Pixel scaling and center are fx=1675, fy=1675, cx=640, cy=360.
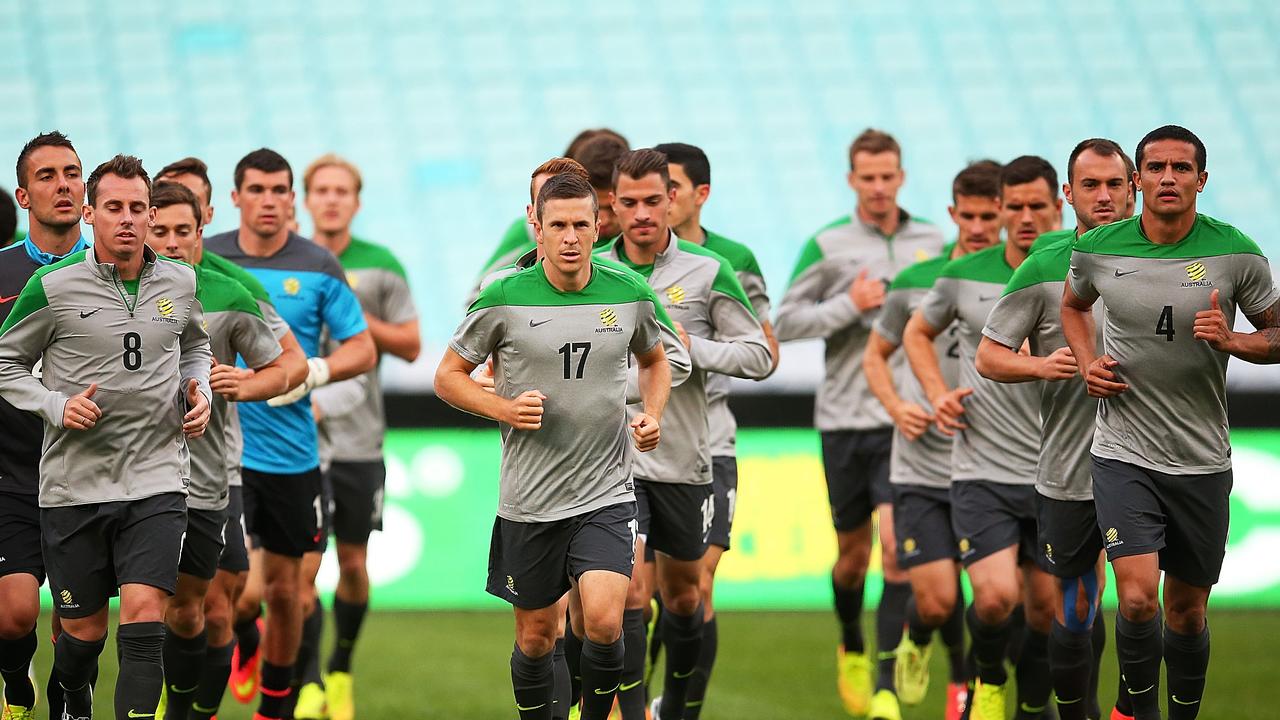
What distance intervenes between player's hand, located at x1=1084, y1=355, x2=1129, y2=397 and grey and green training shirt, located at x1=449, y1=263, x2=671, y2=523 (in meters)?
1.82

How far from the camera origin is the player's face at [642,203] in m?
7.30

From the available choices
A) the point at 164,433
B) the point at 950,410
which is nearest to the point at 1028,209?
the point at 950,410

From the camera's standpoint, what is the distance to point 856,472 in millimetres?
9828

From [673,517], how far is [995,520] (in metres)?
1.63

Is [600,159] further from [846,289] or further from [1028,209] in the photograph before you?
[846,289]

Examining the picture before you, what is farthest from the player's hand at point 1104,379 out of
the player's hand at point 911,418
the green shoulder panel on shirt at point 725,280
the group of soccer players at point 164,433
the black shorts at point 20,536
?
the black shorts at point 20,536

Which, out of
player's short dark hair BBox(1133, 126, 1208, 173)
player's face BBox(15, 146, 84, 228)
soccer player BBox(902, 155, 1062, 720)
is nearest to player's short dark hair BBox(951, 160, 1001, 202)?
soccer player BBox(902, 155, 1062, 720)

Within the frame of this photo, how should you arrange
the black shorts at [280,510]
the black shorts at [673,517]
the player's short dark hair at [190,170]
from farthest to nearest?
the black shorts at [280,510], the player's short dark hair at [190,170], the black shorts at [673,517]

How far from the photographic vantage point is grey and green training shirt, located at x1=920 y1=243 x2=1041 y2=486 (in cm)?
A: 798

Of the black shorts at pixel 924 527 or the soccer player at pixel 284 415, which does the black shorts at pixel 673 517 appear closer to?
the black shorts at pixel 924 527

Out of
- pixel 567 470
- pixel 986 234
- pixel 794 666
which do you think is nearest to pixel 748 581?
pixel 794 666

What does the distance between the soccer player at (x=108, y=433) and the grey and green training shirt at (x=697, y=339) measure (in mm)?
2117

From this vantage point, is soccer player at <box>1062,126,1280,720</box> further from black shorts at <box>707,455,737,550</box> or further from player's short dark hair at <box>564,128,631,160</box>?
player's short dark hair at <box>564,128,631,160</box>

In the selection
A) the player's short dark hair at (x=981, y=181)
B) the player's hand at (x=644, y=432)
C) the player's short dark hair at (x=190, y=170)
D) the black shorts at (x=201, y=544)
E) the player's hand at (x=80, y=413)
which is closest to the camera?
the player's hand at (x=80, y=413)
